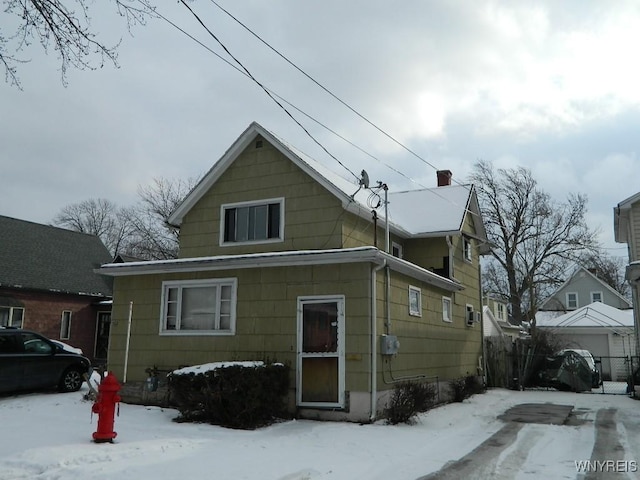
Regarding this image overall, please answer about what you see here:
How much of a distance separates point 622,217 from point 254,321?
14716 mm

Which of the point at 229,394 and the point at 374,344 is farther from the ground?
the point at 374,344

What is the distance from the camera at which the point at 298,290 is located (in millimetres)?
11820

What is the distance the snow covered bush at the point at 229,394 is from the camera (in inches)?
395

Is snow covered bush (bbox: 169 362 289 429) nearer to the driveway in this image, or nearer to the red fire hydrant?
the red fire hydrant

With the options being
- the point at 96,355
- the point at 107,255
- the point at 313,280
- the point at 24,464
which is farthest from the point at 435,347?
the point at 107,255

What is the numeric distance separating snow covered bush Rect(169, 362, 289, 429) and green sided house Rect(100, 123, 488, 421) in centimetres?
107

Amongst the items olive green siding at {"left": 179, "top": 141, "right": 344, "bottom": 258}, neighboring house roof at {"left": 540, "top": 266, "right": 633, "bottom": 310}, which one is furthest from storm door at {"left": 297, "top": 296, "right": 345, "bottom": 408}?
neighboring house roof at {"left": 540, "top": 266, "right": 633, "bottom": 310}

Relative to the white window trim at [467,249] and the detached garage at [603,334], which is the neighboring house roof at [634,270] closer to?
the white window trim at [467,249]

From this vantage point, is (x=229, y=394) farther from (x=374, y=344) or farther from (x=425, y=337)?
(x=425, y=337)

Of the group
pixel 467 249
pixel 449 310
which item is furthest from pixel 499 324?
pixel 449 310

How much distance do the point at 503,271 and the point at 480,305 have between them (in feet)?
72.9

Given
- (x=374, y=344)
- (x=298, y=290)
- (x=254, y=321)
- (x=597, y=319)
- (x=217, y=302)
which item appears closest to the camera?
(x=374, y=344)

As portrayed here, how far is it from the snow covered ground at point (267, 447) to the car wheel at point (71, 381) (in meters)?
1.63

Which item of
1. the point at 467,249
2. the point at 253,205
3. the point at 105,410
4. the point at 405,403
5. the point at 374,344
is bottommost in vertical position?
the point at 405,403
